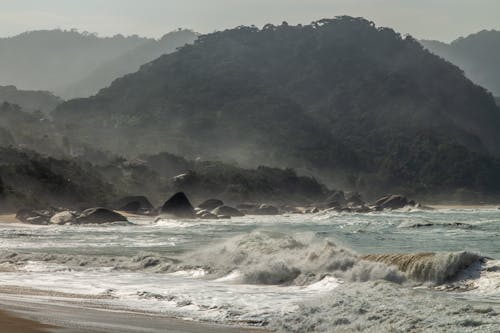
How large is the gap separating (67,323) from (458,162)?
13845cm

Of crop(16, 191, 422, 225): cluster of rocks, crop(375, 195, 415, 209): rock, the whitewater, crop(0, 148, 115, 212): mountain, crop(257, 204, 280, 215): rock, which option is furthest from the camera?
crop(375, 195, 415, 209): rock

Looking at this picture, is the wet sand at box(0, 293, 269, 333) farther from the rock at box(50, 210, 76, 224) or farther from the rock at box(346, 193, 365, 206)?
the rock at box(346, 193, 365, 206)

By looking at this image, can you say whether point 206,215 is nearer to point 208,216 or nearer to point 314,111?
point 208,216

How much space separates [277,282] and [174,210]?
41843 mm

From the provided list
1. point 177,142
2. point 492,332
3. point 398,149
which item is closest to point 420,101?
point 398,149

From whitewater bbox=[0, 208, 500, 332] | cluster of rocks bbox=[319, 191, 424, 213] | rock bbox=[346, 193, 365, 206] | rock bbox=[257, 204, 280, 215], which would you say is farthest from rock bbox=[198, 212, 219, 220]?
rock bbox=[346, 193, 365, 206]

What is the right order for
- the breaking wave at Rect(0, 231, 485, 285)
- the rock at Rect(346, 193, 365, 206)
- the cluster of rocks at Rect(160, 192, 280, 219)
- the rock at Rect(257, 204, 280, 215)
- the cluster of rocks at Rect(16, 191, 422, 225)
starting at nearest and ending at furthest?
the breaking wave at Rect(0, 231, 485, 285) < the cluster of rocks at Rect(16, 191, 422, 225) < the cluster of rocks at Rect(160, 192, 280, 219) < the rock at Rect(257, 204, 280, 215) < the rock at Rect(346, 193, 365, 206)

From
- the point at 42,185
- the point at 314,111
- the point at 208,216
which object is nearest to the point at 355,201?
the point at 208,216

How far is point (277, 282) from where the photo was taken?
2002cm

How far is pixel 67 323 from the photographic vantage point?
44.5 ft

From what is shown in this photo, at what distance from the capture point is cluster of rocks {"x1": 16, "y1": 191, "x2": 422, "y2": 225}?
50.1 m

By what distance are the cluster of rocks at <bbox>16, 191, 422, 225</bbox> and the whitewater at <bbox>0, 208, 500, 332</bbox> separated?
18945 mm

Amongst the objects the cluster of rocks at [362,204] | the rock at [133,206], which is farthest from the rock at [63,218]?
the cluster of rocks at [362,204]

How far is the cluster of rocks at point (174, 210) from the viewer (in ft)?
164
